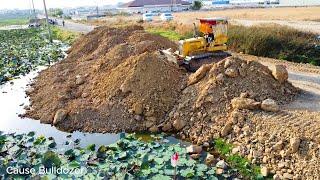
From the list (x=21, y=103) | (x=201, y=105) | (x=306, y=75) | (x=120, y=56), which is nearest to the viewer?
(x=201, y=105)

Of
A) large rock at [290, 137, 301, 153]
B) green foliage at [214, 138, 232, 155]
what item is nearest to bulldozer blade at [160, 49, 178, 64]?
green foliage at [214, 138, 232, 155]

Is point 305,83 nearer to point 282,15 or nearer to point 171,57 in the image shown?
point 171,57

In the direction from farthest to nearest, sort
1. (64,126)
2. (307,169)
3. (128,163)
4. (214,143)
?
(64,126)
(214,143)
(128,163)
(307,169)

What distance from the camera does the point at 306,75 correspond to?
15.6 meters

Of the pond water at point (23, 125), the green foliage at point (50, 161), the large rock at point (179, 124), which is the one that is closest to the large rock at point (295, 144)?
the pond water at point (23, 125)

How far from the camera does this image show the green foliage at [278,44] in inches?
751

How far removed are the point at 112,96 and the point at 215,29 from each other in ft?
16.7

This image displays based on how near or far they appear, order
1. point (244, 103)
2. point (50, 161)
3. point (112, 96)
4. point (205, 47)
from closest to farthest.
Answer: point (50, 161) < point (244, 103) < point (112, 96) < point (205, 47)

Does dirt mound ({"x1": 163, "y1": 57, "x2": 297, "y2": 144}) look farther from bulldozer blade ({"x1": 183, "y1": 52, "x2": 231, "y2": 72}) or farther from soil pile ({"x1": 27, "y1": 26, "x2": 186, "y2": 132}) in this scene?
bulldozer blade ({"x1": 183, "y1": 52, "x2": 231, "y2": 72})

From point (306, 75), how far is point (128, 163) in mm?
9198

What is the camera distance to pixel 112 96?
1416cm

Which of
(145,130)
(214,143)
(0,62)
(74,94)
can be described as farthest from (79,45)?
(214,143)

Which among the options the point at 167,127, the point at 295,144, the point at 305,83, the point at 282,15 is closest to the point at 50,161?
the point at 167,127

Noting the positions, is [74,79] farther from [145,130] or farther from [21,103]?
[145,130]
